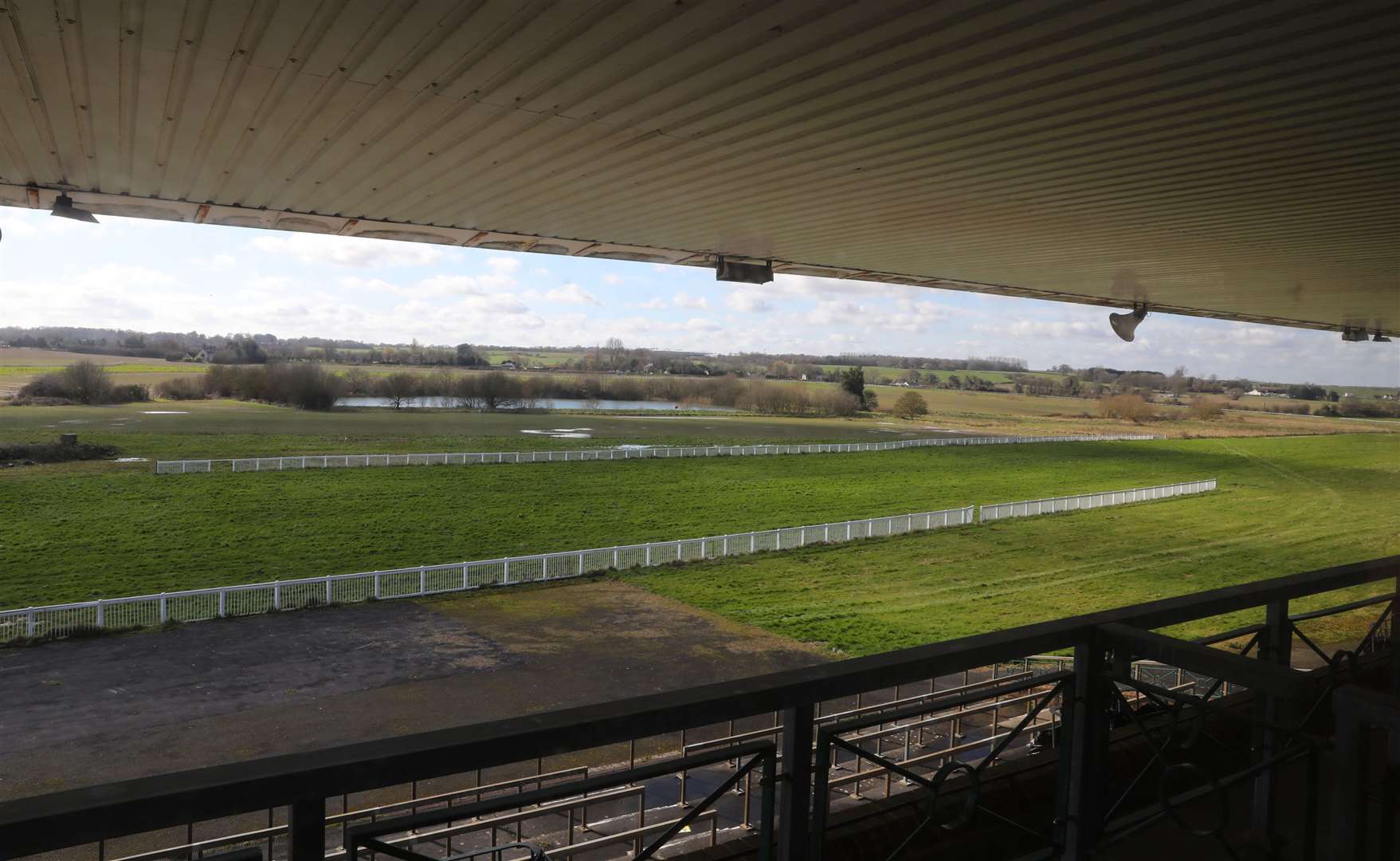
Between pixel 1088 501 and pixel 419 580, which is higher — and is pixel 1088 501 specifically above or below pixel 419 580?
above

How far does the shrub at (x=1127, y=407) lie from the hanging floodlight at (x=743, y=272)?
14.0m

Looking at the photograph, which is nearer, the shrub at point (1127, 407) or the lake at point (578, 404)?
the lake at point (578, 404)

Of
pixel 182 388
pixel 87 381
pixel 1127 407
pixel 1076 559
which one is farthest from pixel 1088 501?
pixel 87 381

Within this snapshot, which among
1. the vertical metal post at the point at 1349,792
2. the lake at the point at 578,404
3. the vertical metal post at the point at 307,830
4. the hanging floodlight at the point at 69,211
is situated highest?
the hanging floodlight at the point at 69,211

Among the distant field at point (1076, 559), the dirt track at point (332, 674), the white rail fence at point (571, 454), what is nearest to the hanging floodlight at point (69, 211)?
the dirt track at point (332, 674)

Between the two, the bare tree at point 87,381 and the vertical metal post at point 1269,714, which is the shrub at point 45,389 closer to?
the bare tree at point 87,381

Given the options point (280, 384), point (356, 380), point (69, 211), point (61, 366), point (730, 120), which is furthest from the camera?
point (356, 380)

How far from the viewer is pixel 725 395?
18344 mm

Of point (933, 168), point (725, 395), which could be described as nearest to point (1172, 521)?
point (725, 395)

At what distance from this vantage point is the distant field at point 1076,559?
1137cm

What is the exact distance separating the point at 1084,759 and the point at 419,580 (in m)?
11.1

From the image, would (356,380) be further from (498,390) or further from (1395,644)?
(1395,644)

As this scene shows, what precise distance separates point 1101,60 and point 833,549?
1226 cm

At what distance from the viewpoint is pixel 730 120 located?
296 centimetres
